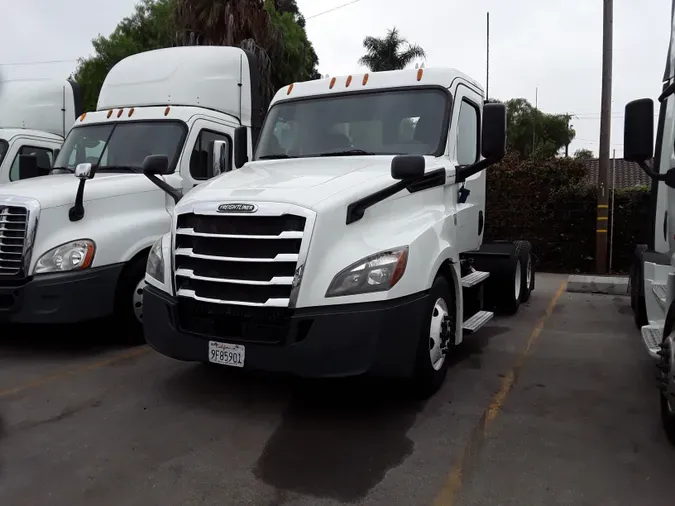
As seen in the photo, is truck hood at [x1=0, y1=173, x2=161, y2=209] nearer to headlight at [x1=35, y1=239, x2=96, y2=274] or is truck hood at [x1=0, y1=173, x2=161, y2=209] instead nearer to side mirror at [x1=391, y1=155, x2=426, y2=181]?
headlight at [x1=35, y1=239, x2=96, y2=274]

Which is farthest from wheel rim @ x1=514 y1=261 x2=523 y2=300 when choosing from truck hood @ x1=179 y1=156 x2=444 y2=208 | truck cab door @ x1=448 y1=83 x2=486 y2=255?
truck hood @ x1=179 y1=156 x2=444 y2=208

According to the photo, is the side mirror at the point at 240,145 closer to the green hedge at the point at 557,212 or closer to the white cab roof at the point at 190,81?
the white cab roof at the point at 190,81

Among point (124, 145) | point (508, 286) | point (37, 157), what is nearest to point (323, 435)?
point (124, 145)

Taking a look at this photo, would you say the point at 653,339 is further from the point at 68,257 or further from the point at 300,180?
the point at 68,257

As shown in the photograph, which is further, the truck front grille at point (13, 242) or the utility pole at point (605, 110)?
the utility pole at point (605, 110)

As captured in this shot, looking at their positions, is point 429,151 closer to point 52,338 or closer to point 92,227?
point 92,227

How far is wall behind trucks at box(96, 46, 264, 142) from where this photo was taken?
8383 mm

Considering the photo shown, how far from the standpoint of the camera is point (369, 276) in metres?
4.11

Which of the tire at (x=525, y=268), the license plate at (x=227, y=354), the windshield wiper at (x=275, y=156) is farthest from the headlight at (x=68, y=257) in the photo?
the tire at (x=525, y=268)

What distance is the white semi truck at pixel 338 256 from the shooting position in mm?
4098

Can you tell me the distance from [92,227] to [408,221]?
338cm

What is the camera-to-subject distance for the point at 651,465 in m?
3.77

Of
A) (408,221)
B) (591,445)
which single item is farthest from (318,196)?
(591,445)

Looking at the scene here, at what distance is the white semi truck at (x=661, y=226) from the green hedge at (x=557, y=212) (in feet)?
26.7
